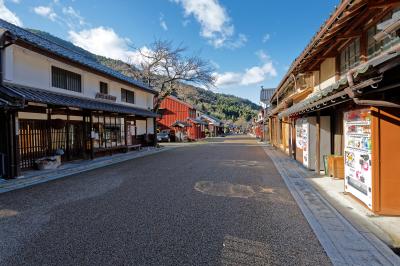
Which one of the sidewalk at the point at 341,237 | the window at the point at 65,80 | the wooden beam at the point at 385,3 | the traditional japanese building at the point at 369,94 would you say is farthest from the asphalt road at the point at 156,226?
the window at the point at 65,80

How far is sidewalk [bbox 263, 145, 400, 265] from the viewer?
3502mm

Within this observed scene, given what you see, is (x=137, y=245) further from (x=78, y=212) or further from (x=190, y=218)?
(x=78, y=212)

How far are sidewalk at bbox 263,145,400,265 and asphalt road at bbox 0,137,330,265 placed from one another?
0.58 feet

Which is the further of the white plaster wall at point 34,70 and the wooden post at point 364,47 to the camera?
the white plaster wall at point 34,70

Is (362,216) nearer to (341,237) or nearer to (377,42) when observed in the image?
(341,237)

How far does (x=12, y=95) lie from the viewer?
→ 28.0 feet

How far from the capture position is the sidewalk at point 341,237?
138 inches

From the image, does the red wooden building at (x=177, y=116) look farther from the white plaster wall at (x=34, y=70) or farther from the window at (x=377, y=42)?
the window at (x=377, y=42)

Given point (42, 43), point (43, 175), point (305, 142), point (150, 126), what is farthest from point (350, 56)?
point (150, 126)

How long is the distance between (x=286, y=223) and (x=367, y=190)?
6.50 ft

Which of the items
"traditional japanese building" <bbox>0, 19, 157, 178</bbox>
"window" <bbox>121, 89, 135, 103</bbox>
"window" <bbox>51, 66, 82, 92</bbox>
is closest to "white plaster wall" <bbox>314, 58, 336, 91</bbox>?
"traditional japanese building" <bbox>0, 19, 157, 178</bbox>

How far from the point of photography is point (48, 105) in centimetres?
1193

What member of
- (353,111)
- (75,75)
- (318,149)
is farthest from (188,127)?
(353,111)

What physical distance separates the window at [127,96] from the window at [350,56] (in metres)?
16.1
